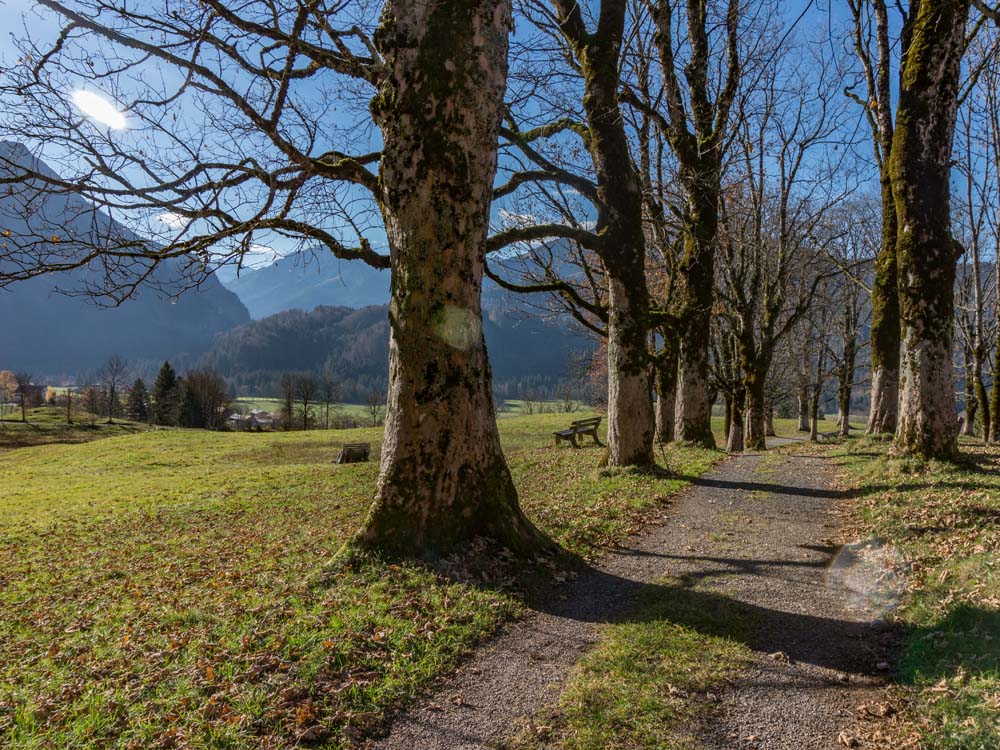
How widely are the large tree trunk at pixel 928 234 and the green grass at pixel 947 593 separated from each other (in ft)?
3.00

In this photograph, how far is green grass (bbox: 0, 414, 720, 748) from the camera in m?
3.53

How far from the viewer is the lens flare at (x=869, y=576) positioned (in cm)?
507

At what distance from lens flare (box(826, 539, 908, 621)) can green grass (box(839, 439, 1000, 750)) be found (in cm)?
11

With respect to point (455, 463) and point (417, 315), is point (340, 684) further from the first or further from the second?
point (417, 315)

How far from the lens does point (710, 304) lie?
15.0 metres

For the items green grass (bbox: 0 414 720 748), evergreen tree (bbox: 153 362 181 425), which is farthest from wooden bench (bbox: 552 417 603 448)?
evergreen tree (bbox: 153 362 181 425)

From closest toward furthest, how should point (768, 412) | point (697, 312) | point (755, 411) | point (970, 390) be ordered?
point (697, 312) < point (755, 411) < point (970, 390) < point (768, 412)

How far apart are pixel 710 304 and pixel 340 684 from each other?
1363cm

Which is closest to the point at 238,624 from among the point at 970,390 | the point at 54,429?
the point at 970,390

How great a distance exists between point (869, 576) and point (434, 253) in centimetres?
566

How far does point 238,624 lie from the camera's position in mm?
4766

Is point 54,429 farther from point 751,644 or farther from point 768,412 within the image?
point 751,644

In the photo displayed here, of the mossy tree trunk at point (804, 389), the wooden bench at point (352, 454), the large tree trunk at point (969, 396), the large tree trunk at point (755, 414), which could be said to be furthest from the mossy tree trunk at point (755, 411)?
the wooden bench at point (352, 454)

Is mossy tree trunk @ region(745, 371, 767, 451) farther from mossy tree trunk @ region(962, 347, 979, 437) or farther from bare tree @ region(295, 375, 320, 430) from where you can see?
bare tree @ region(295, 375, 320, 430)
